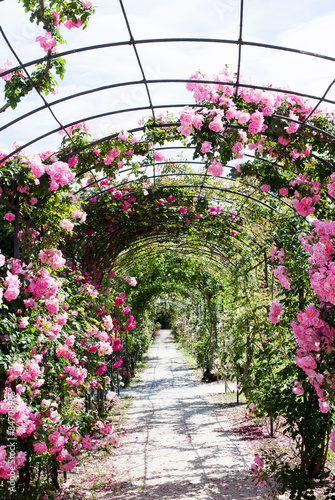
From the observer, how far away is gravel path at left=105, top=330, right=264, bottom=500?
168 inches

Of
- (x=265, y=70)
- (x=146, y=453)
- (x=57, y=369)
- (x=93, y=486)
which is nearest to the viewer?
(x=265, y=70)

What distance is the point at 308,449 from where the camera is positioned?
380 cm

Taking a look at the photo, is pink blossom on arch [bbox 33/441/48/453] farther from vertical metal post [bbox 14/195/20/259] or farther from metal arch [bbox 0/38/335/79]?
metal arch [bbox 0/38/335/79]

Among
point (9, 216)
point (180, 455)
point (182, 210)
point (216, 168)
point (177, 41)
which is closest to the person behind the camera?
point (177, 41)

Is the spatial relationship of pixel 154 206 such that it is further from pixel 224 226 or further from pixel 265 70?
pixel 265 70

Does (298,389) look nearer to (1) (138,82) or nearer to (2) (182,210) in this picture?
(1) (138,82)

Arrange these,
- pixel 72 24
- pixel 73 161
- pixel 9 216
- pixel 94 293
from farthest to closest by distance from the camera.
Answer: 1. pixel 94 293
2. pixel 73 161
3. pixel 9 216
4. pixel 72 24

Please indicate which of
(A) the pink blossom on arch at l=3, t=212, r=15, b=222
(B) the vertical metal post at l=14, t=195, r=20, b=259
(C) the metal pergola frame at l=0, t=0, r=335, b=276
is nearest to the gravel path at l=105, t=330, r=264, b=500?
(B) the vertical metal post at l=14, t=195, r=20, b=259

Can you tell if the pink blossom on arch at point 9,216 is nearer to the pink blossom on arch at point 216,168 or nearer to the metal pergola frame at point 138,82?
the metal pergola frame at point 138,82

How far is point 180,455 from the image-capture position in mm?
5543

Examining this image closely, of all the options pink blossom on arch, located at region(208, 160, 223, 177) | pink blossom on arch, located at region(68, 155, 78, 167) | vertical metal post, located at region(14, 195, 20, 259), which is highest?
pink blossom on arch, located at region(68, 155, 78, 167)

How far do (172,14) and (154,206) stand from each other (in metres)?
Result: 3.93

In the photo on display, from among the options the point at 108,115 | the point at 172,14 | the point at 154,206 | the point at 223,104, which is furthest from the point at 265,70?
the point at 154,206

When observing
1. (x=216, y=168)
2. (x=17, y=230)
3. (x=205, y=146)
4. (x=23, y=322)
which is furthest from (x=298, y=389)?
(x=17, y=230)
